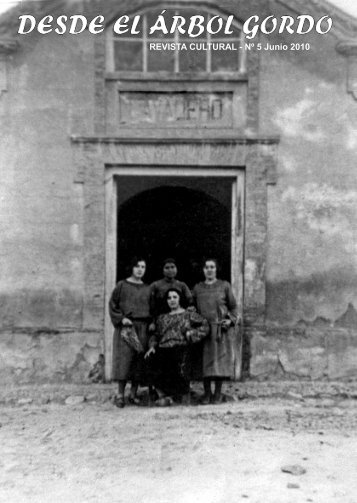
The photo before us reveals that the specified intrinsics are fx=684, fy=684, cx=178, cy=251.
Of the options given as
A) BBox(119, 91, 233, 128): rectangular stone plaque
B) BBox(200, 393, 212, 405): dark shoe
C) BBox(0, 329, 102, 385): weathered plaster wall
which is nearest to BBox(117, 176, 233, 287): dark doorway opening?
BBox(119, 91, 233, 128): rectangular stone plaque

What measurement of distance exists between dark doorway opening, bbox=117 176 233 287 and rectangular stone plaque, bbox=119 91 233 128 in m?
0.71

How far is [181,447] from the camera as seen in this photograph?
5906 mm

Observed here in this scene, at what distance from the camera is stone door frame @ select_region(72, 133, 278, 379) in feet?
27.6

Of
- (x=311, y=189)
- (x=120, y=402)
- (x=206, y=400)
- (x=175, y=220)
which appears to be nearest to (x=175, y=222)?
(x=175, y=220)

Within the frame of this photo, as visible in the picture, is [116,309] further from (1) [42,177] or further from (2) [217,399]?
(1) [42,177]

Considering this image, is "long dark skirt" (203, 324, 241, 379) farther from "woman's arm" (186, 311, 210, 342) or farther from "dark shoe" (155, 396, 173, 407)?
"dark shoe" (155, 396, 173, 407)

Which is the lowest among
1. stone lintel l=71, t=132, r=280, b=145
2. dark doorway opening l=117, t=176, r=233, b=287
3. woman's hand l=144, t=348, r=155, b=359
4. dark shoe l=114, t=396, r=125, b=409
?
dark shoe l=114, t=396, r=125, b=409

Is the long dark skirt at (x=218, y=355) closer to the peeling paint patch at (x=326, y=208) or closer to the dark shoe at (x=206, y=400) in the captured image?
the dark shoe at (x=206, y=400)

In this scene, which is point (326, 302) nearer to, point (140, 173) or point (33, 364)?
point (140, 173)

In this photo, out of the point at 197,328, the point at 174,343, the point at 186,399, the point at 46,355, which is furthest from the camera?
the point at 46,355

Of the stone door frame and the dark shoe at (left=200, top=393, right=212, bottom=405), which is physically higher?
the stone door frame

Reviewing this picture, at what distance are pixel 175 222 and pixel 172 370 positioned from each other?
10.3ft

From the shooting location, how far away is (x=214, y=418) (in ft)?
22.7

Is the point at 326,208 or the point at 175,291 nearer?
the point at 175,291
